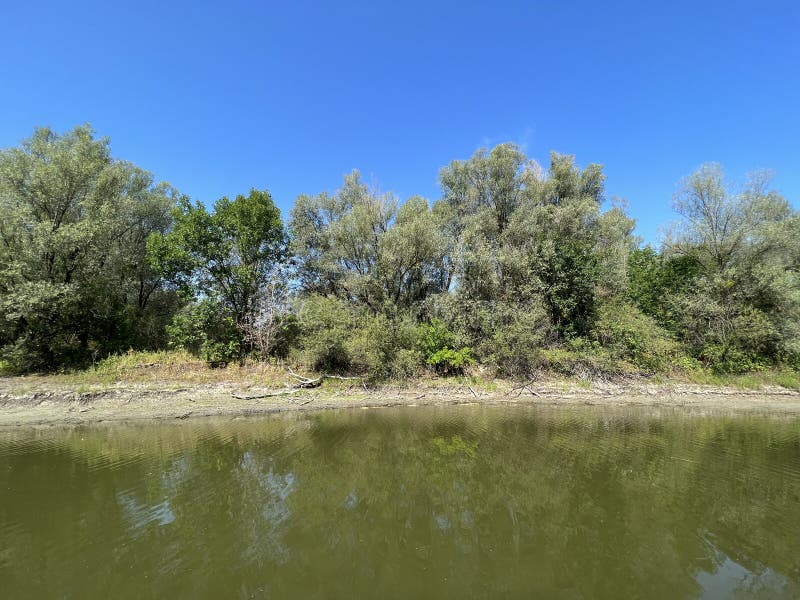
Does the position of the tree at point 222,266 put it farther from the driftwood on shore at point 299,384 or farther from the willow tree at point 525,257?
the willow tree at point 525,257

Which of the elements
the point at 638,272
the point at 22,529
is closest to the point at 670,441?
the point at 22,529

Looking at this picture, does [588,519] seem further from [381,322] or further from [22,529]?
[381,322]

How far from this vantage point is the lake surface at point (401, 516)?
17.7 feet

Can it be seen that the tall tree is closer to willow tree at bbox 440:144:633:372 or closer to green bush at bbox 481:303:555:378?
willow tree at bbox 440:144:633:372

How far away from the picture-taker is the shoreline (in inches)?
652

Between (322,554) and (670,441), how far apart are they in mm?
12337

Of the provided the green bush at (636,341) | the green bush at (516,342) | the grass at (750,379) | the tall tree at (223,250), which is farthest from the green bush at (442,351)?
the grass at (750,379)

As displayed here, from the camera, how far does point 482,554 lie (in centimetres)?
606

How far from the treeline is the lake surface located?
34.9 ft

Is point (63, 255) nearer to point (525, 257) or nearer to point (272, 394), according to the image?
point (272, 394)

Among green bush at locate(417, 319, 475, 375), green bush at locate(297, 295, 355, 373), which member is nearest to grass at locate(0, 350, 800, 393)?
green bush at locate(417, 319, 475, 375)

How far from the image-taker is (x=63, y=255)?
21188 millimetres

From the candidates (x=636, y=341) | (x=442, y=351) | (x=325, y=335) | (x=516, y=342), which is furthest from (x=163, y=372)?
(x=636, y=341)

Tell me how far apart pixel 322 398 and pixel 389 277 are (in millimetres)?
10390
